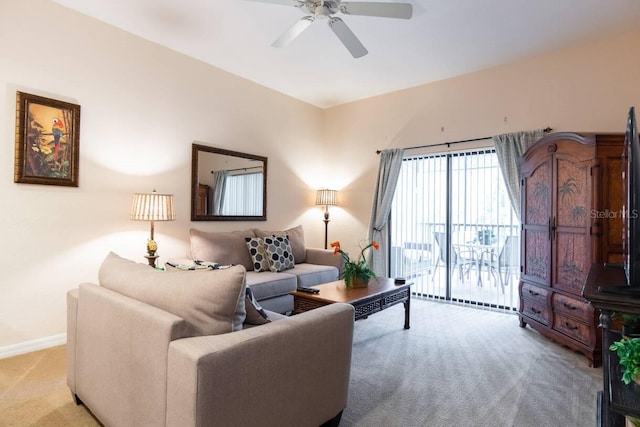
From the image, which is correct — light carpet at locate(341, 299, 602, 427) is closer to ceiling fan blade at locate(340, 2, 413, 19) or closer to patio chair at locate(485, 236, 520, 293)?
patio chair at locate(485, 236, 520, 293)

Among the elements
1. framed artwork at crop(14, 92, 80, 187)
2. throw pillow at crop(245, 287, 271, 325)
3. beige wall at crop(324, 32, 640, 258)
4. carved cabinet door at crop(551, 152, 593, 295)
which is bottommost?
throw pillow at crop(245, 287, 271, 325)

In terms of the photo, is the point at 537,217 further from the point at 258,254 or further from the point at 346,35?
the point at 258,254

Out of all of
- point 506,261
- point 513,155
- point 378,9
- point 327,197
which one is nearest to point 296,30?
point 378,9

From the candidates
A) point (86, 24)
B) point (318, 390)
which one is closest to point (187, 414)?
point (318, 390)

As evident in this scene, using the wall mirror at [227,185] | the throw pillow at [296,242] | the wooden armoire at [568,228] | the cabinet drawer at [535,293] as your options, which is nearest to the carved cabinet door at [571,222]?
the wooden armoire at [568,228]

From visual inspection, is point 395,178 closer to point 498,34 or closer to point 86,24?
point 498,34

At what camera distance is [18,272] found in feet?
8.83

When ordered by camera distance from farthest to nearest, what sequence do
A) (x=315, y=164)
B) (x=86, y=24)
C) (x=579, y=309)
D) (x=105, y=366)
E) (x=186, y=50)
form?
(x=315, y=164), (x=186, y=50), (x=86, y=24), (x=579, y=309), (x=105, y=366)

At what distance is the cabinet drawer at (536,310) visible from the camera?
306 centimetres

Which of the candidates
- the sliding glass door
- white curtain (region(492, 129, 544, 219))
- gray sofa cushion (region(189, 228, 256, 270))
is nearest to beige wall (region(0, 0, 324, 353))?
gray sofa cushion (region(189, 228, 256, 270))

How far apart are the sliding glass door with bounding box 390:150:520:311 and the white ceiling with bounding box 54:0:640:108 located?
47.7 inches

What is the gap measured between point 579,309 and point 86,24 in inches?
190

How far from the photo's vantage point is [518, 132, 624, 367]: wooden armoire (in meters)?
2.60

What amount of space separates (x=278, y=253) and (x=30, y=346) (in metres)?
2.29
